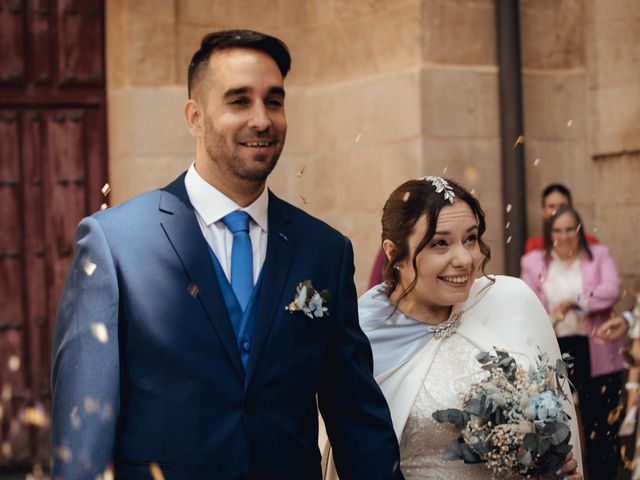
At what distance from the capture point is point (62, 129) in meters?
7.94

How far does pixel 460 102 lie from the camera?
24.2ft

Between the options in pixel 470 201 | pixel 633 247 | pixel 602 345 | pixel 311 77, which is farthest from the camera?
pixel 311 77

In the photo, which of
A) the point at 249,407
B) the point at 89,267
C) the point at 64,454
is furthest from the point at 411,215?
the point at 64,454

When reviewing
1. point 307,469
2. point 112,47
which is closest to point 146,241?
point 307,469

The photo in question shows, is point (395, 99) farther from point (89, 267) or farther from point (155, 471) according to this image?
point (155, 471)

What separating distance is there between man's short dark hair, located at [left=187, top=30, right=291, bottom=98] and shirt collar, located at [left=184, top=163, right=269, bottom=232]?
27 cm

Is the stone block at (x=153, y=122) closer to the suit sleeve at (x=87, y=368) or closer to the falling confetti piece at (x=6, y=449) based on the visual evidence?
the falling confetti piece at (x=6, y=449)

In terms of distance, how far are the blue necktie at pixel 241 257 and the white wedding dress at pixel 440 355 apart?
1096 millimetres

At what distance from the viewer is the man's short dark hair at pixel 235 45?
318 cm

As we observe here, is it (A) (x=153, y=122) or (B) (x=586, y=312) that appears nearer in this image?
(B) (x=586, y=312)

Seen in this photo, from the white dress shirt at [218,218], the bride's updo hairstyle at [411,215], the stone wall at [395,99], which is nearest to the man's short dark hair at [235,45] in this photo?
the white dress shirt at [218,218]

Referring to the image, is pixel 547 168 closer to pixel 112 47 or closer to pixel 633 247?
pixel 633 247

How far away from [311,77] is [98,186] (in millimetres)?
1640

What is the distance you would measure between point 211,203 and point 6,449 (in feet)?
17.0
